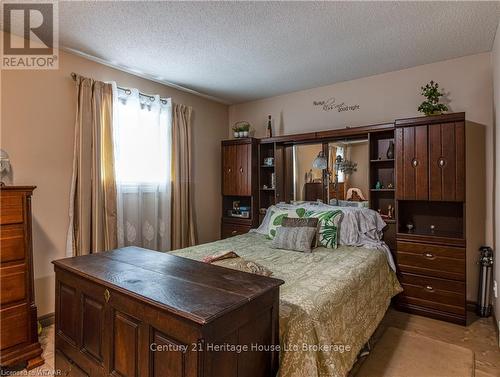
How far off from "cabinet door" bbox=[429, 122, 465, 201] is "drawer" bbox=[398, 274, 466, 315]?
0.79 metres

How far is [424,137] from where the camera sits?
2777 millimetres

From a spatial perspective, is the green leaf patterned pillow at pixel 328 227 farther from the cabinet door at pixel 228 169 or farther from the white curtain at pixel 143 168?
the white curtain at pixel 143 168

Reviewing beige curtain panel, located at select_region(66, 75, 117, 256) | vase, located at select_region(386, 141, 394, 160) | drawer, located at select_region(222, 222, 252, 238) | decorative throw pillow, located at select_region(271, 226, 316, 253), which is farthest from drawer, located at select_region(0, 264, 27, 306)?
vase, located at select_region(386, 141, 394, 160)

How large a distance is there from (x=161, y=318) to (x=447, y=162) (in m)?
2.80

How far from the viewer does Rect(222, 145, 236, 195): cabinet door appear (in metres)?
4.25

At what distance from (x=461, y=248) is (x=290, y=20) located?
2.47 m

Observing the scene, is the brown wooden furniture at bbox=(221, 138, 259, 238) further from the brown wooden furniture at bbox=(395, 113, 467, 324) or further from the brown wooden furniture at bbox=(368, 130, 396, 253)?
the brown wooden furniture at bbox=(395, 113, 467, 324)

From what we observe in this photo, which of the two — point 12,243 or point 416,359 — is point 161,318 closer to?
point 12,243

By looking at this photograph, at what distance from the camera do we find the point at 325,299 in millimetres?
1643

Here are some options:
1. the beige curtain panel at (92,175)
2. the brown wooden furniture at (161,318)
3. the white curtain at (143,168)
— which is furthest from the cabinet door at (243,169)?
the brown wooden furniture at (161,318)

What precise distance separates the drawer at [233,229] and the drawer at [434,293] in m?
2.02

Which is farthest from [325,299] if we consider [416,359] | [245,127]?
→ [245,127]

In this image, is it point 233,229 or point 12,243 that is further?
point 233,229

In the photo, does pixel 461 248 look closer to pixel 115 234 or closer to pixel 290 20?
pixel 290 20
